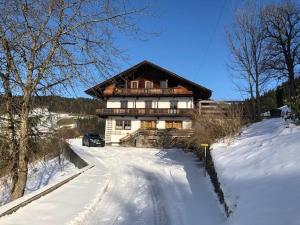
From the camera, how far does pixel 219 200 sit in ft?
37.4

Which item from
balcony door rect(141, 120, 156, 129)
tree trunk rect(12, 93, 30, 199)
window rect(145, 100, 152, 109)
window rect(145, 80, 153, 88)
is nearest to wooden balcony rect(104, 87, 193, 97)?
window rect(145, 100, 152, 109)

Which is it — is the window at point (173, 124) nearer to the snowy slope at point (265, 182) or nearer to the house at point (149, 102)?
the house at point (149, 102)

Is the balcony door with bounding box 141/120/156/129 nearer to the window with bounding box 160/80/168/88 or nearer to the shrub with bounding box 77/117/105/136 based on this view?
the window with bounding box 160/80/168/88

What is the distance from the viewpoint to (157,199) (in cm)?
1248

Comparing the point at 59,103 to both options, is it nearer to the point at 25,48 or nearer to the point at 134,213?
the point at 25,48

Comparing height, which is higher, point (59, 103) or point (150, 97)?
point (150, 97)

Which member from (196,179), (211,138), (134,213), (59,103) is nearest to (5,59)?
(59,103)

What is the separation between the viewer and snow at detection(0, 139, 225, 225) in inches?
354

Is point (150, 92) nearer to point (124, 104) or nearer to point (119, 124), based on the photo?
point (124, 104)

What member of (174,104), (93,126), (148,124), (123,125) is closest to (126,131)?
(123,125)

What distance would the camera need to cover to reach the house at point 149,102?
157 feet

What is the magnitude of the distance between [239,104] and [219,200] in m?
11.6

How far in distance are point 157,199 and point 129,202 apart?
1010 millimetres

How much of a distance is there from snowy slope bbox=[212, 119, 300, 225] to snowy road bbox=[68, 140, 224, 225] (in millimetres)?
1116
